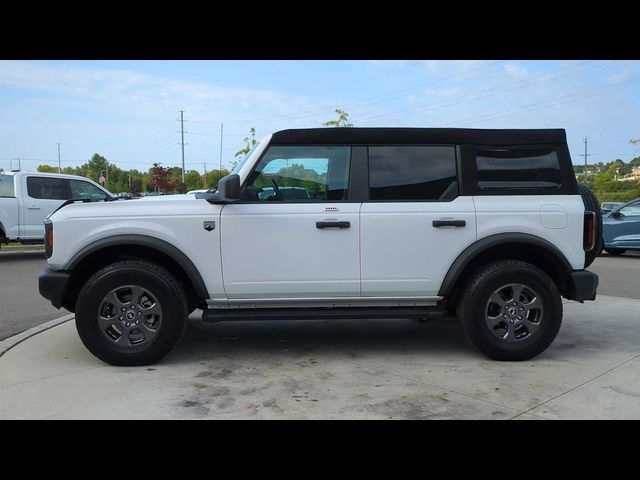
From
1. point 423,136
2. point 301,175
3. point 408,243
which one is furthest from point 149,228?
point 423,136

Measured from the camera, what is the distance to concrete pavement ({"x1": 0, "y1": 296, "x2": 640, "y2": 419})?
3.71 metres

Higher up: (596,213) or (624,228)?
(596,213)

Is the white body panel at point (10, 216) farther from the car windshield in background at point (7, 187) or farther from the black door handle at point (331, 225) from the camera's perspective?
the black door handle at point (331, 225)

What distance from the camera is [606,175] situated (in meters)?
57.3

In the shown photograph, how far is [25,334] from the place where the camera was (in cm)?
572

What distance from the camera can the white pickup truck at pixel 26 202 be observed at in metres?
12.8

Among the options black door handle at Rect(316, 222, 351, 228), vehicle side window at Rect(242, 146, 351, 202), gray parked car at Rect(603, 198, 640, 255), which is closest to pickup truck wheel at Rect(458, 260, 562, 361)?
black door handle at Rect(316, 222, 351, 228)

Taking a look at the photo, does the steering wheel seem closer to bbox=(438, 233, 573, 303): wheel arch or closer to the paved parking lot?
the paved parking lot

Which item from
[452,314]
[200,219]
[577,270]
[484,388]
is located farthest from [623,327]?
[200,219]

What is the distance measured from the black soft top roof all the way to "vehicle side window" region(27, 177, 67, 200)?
1063 cm

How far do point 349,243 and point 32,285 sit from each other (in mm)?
6965

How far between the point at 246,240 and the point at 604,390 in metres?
3.02

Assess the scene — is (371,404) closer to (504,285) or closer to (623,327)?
(504,285)

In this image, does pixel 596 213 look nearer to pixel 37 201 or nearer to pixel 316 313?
pixel 316 313
